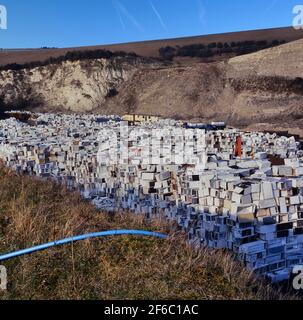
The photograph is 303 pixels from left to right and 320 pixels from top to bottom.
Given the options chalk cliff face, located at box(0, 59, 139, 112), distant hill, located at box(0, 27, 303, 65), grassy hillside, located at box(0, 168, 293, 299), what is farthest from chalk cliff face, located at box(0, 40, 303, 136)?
grassy hillside, located at box(0, 168, 293, 299)

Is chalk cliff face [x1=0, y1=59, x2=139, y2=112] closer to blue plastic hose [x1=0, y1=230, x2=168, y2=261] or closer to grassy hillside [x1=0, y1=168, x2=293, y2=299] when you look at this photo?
grassy hillside [x1=0, y1=168, x2=293, y2=299]

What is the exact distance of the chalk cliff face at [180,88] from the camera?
3988 centimetres


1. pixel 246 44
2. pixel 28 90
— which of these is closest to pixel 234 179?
pixel 28 90

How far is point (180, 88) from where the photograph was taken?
46031 mm

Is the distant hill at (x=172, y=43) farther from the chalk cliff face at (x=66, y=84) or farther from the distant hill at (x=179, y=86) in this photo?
the chalk cliff face at (x=66, y=84)

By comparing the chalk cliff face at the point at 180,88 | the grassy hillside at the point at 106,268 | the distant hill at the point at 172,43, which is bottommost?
the grassy hillside at the point at 106,268

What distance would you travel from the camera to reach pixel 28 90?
58.6 meters

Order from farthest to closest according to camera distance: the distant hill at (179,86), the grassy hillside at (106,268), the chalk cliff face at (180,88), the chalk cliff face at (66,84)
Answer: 1. the chalk cliff face at (66,84)
2. the distant hill at (179,86)
3. the chalk cliff face at (180,88)
4. the grassy hillside at (106,268)

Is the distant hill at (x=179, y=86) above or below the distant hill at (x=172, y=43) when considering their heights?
below

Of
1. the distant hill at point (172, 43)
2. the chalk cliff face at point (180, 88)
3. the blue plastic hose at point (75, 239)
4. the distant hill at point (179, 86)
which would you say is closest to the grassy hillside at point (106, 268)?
the blue plastic hose at point (75, 239)

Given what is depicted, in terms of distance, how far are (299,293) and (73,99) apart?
1937 inches

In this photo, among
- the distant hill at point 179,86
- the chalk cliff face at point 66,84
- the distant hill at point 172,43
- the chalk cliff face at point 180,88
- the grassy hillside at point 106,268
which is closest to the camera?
the grassy hillside at point 106,268

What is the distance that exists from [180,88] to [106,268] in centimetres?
→ 4282
